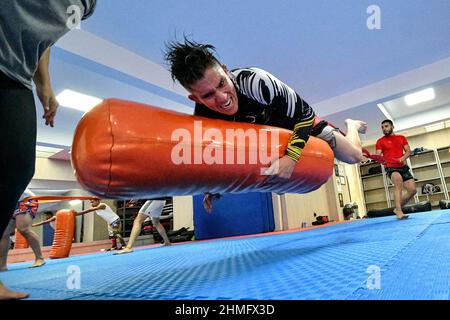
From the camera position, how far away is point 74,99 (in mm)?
4758

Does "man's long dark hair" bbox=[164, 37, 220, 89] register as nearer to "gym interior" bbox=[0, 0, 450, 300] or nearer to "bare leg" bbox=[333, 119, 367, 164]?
"gym interior" bbox=[0, 0, 450, 300]

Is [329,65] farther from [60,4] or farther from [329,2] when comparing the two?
[60,4]

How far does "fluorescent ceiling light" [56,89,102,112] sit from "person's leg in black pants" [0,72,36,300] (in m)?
4.34

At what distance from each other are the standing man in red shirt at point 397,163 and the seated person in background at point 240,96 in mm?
2300

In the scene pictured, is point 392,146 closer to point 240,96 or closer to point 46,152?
point 240,96

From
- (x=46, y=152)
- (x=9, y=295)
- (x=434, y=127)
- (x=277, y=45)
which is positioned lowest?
(x=9, y=295)

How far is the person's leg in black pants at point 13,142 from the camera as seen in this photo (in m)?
0.63

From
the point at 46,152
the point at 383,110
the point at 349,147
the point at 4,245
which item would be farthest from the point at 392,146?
the point at 46,152

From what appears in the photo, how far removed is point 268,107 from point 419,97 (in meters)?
5.98

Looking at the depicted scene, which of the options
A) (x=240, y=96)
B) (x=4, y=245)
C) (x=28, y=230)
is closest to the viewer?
(x=240, y=96)

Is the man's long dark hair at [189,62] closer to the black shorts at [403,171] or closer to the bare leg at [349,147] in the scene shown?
the bare leg at [349,147]

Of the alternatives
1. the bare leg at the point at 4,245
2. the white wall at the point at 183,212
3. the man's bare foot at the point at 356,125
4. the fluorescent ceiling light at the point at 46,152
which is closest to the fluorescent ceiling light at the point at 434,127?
the white wall at the point at 183,212
